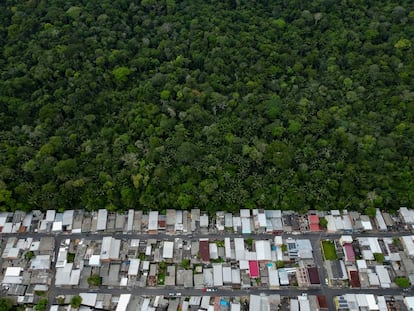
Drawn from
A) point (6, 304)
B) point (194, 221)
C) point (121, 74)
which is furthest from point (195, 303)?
point (121, 74)

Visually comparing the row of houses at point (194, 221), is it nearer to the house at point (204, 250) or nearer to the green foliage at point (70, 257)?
the house at point (204, 250)

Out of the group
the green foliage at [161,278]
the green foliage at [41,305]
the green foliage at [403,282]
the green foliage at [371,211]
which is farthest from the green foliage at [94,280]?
the green foliage at [403,282]

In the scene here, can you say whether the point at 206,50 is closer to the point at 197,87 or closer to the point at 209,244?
the point at 197,87

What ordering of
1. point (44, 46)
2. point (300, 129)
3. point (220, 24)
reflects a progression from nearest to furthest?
1. point (300, 129)
2. point (44, 46)
3. point (220, 24)

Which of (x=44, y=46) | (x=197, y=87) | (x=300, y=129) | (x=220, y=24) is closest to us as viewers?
(x=300, y=129)

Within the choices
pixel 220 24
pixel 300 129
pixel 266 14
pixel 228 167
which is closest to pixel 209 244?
pixel 228 167

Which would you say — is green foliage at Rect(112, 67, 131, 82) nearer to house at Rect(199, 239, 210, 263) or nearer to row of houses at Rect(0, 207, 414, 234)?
row of houses at Rect(0, 207, 414, 234)

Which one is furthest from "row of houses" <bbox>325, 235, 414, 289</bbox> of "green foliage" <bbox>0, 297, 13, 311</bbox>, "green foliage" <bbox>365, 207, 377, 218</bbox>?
"green foliage" <bbox>0, 297, 13, 311</bbox>
